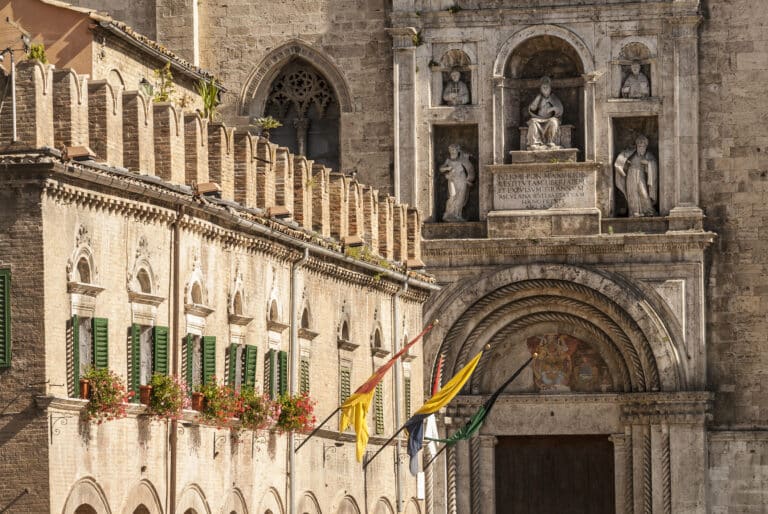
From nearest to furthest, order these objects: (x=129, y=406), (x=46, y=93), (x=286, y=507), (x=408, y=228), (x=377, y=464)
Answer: (x=46, y=93) → (x=129, y=406) → (x=286, y=507) → (x=377, y=464) → (x=408, y=228)

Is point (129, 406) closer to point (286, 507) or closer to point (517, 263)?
point (286, 507)

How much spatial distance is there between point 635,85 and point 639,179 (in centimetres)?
203

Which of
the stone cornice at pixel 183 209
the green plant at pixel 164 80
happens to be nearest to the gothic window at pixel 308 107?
the stone cornice at pixel 183 209

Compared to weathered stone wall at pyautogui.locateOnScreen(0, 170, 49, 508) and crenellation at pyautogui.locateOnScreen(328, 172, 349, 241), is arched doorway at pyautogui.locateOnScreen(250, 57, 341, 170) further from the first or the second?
weathered stone wall at pyautogui.locateOnScreen(0, 170, 49, 508)

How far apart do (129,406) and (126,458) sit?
0.67 metres

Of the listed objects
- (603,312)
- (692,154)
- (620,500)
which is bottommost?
(620,500)

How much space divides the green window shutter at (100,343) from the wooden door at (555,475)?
24293 mm

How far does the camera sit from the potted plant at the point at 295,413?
39438 millimetres

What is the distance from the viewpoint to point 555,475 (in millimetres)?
54469

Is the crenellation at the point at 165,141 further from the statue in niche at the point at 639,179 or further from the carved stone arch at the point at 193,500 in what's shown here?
the statue in niche at the point at 639,179

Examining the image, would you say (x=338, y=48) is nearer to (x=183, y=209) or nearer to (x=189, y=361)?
(x=183, y=209)

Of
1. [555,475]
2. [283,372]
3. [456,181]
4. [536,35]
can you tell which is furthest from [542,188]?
[283,372]

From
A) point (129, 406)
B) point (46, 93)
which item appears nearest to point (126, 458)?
point (129, 406)

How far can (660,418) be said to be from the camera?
5238 cm
